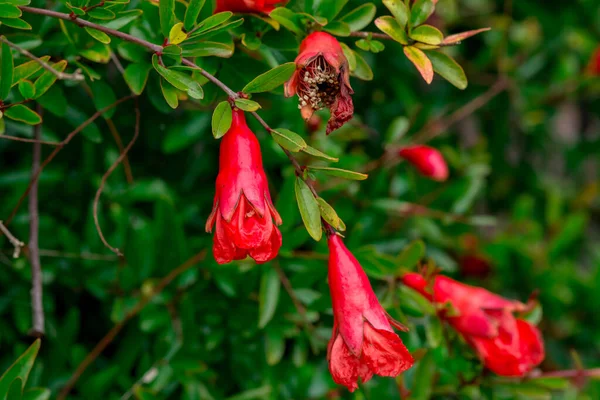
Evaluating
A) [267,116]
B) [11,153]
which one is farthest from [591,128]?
[11,153]

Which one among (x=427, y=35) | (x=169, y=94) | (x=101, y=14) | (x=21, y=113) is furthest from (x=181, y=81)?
(x=427, y=35)

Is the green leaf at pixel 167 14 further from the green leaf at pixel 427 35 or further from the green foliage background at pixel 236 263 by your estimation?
the green leaf at pixel 427 35

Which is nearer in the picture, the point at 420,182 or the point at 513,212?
the point at 420,182

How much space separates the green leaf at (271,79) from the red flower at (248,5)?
139 millimetres

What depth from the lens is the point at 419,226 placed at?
63.3 inches

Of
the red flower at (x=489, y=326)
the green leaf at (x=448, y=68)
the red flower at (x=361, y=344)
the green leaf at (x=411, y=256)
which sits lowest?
the red flower at (x=489, y=326)

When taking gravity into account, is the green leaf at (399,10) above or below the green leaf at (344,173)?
above

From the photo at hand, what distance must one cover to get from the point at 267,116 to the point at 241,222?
1.86ft

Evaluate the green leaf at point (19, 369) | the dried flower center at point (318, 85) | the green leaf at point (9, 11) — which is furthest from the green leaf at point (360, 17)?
the green leaf at point (19, 369)

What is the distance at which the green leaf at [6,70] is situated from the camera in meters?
0.86

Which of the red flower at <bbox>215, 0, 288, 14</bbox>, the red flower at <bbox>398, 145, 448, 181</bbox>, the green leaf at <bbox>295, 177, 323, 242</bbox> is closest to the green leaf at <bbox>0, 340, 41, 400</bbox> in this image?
the green leaf at <bbox>295, 177, 323, 242</bbox>

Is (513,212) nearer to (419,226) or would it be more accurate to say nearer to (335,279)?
(419,226)

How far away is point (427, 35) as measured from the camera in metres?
0.92

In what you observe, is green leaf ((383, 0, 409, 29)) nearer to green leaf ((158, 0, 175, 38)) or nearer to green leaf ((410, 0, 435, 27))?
green leaf ((410, 0, 435, 27))
